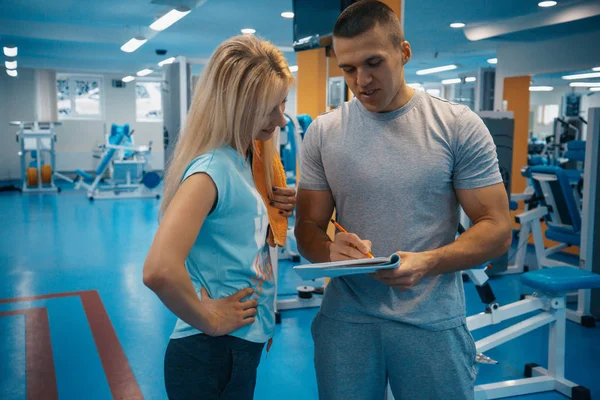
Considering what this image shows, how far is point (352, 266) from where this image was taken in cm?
115

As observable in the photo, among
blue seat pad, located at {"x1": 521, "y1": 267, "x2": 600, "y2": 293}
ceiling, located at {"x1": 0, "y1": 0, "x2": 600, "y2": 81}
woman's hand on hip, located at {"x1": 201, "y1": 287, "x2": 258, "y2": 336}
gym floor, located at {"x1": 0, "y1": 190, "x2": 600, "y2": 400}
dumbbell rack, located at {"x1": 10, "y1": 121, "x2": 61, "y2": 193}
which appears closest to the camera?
woman's hand on hip, located at {"x1": 201, "y1": 287, "x2": 258, "y2": 336}

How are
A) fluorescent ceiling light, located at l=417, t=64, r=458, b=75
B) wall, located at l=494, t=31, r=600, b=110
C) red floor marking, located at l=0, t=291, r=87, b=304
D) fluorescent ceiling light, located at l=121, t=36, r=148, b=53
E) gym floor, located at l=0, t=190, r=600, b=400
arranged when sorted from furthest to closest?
fluorescent ceiling light, located at l=417, t=64, r=458, b=75 < fluorescent ceiling light, located at l=121, t=36, r=148, b=53 < wall, located at l=494, t=31, r=600, b=110 < red floor marking, located at l=0, t=291, r=87, b=304 < gym floor, located at l=0, t=190, r=600, b=400

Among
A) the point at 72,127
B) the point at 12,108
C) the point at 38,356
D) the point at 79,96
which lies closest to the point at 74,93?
the point at 79,96

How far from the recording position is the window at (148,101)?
16.8 meters

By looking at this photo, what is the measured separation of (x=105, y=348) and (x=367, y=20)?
3.07 metres

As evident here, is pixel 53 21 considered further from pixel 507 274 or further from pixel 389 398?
pixel 389 398

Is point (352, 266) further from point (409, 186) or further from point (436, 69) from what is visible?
point (436, 69)

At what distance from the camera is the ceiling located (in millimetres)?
7203

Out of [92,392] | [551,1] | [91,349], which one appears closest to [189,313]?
[92,392]

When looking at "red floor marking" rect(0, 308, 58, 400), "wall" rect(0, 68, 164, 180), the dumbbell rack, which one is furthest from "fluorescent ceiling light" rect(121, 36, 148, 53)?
"wall" rect(0, 68, 164, 180)

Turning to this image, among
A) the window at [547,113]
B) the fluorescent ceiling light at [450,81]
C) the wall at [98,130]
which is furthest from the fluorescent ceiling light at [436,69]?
the wall at [98,130]

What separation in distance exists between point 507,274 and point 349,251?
4.88 m

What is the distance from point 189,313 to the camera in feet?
3.63

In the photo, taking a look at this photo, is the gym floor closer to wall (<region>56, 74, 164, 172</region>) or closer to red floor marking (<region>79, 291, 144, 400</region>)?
red floor marking (<region>79, 291, 144, 400</region>)
